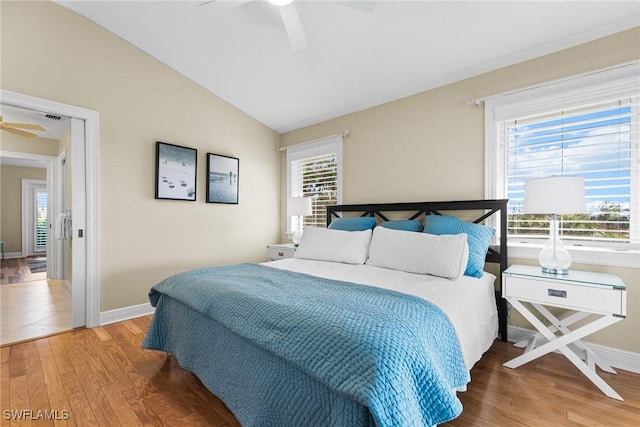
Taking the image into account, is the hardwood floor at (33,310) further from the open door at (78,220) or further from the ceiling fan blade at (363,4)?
the ceiling fan blade at (363,4)

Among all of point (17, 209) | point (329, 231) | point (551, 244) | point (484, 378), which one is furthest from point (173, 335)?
point (17, 209)

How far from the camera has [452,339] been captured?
4.69ft

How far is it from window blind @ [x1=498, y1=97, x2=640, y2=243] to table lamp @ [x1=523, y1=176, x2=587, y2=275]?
424mm

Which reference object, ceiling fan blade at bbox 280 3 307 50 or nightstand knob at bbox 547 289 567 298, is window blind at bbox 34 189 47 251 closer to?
ceiling fan blade at bbox 280 3 307 50

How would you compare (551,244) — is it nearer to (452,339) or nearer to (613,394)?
(613,394)

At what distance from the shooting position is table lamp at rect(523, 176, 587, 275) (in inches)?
78.4

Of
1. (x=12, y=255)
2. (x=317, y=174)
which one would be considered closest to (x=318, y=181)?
(x=317, y=174)

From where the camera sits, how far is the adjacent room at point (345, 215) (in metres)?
1.46

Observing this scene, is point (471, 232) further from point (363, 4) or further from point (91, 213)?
point (91, 213)

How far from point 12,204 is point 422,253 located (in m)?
9.33

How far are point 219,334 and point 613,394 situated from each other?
238 cm

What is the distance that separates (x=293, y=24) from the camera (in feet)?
7.14

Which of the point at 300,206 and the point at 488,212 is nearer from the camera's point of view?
the point at 488,212

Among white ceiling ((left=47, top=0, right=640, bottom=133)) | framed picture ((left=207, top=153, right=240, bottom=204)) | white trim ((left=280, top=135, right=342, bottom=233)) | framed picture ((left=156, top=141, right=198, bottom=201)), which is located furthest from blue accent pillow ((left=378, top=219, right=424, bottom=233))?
framed picture ((left=156, top=141, right=198, bottom=201))
